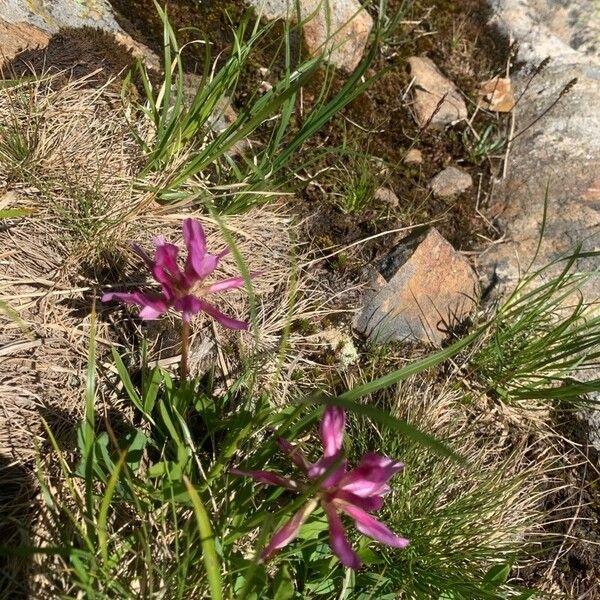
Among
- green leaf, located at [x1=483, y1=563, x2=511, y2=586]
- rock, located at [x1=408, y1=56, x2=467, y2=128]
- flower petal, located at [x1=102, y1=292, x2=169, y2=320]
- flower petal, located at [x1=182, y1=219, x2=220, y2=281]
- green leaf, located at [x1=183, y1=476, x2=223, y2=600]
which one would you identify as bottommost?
green leaf, located at [x1=483, y1=563, x2=511, y2=586]

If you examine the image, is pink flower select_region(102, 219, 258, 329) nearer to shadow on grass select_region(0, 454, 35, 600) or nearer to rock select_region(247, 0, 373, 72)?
shadow on grass select_region(0, 454, 35, 600)

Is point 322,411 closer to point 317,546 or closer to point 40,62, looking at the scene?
point 317,546

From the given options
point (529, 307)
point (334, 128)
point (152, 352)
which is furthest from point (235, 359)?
point (334, 128)

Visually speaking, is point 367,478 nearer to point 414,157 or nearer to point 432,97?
point 414,157

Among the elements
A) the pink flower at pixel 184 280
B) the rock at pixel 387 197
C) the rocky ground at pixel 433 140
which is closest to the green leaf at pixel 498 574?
the rocky ground at pixel 433 140

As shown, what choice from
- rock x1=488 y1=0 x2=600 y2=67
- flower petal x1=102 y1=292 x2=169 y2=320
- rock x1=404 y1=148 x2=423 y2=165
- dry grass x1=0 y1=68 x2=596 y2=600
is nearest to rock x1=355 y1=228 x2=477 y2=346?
dry grass x1=0 y1=68 x2=596 y2=600

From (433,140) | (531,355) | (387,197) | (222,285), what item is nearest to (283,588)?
(222,285)
